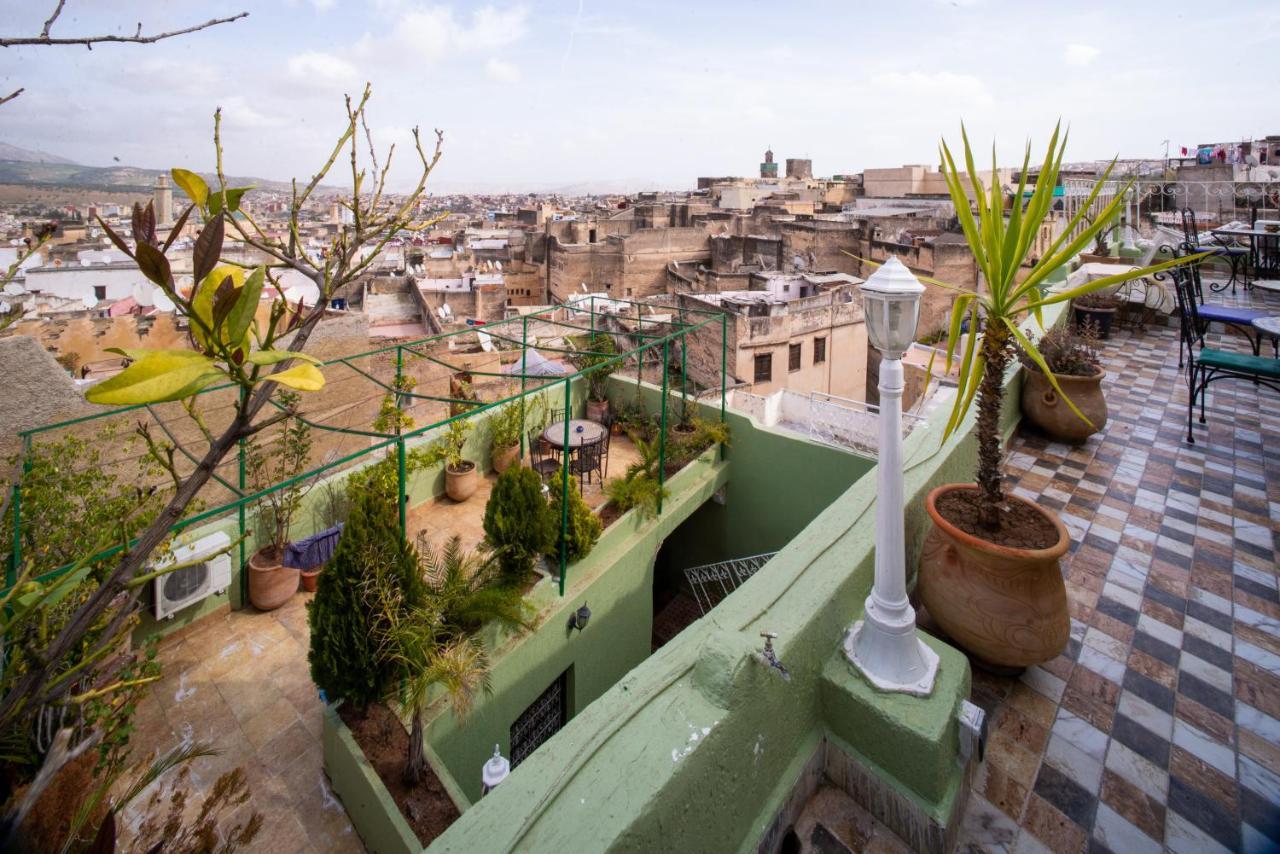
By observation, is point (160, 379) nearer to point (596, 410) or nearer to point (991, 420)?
point (991, 420)

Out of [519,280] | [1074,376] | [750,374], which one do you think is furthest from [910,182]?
[1074,376]

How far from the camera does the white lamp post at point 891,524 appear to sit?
206cm

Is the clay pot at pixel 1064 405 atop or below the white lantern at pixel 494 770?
atop

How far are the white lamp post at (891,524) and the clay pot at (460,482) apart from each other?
223 inches

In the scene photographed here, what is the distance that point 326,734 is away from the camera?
4043 mm

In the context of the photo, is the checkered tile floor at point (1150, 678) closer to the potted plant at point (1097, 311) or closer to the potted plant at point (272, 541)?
the potted plant at point (1097, 311)

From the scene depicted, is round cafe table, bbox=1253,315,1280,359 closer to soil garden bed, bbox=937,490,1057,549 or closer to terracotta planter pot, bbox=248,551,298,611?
soil garden bed, bbox=937,490,1057,549

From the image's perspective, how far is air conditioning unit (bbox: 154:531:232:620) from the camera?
15.4 ft

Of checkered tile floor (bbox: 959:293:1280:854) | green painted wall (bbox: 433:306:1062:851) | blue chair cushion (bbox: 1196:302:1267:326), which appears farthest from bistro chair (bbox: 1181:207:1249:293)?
green painted wall (bbox: 433:306:1062:851)

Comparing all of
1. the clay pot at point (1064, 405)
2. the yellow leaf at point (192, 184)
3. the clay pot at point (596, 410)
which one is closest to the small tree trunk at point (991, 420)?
the clay pot at point (1064, 405)

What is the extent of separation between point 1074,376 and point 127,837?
6.69 m

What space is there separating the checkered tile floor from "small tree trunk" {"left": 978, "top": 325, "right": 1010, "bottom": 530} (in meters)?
0.79

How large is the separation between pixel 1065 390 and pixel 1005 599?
9.66 ft

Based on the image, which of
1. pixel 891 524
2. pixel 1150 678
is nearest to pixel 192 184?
pixel 891 524
